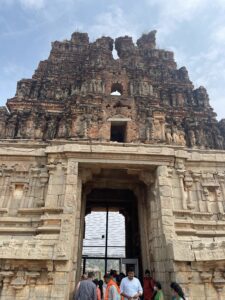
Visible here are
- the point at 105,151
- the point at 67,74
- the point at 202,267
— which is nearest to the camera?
the point at 202,267

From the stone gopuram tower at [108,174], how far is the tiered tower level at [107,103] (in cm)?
7

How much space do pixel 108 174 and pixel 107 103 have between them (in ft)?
14.8

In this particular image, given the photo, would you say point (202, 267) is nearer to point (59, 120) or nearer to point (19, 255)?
point (19, 255)

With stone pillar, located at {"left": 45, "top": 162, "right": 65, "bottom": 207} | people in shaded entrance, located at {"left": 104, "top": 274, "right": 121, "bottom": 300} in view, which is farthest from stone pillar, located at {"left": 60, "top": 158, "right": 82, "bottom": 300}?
people in shaded entrance, located at {"left": 104, "top": 274, "right": 121, "bottom": 300}

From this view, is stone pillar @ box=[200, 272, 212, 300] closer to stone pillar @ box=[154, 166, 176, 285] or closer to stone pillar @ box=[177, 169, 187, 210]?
stone pillar @ box=[154, 166, 176, 285]

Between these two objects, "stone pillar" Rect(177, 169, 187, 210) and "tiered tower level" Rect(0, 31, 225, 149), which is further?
"tiered tower level" Rect(0, 31, 225, 149)

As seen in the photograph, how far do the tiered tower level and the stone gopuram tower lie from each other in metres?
0.07

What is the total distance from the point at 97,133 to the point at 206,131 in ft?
23.3

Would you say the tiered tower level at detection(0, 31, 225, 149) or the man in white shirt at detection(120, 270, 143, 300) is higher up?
the tiered tower level at detection(0, 31, 225, 149)

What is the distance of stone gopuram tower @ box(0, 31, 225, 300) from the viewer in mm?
7648

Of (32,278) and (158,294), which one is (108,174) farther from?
(158,294)

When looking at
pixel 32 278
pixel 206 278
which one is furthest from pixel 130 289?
pixel 32 278

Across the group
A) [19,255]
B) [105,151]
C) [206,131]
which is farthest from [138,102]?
[19,255]

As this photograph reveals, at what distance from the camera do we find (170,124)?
14.5m
